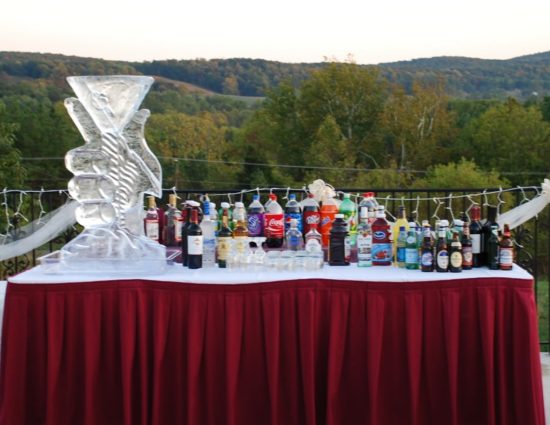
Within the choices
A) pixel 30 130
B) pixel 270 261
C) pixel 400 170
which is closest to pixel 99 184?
pixel 270 261

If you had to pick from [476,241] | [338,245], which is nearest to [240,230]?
[338,245]

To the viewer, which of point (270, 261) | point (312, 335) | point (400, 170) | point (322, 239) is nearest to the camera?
point (312, 335)

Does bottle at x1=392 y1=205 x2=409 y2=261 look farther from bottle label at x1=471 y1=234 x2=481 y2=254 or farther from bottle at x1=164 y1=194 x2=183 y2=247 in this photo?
bottle at x1=164 y1=194 x2=183 y2=247

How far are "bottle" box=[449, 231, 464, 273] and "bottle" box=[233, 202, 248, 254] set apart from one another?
760 mm

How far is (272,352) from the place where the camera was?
241 centimetres

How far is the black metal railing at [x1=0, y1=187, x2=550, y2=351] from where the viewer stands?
3.90 metres

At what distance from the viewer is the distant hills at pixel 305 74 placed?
33.1 m

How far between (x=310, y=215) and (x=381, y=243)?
36cm

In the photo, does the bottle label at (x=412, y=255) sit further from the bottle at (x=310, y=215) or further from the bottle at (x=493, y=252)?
the bottle at (x=310, y=215)

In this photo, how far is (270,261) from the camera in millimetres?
2570

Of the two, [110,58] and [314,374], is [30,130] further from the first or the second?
[314,374]

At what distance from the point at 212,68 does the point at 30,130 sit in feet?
34.4

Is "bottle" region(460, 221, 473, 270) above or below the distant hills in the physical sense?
below

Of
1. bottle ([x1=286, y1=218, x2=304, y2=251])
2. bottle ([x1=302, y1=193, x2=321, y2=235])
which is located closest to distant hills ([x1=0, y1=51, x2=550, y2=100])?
bottle ([x1=302, y1=193, x2=321, y2=235])
